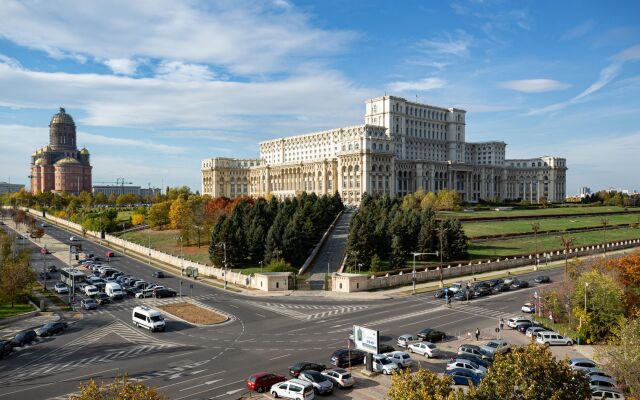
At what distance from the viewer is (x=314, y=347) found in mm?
38844

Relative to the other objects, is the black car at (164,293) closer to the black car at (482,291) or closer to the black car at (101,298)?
the black car at (101,298)

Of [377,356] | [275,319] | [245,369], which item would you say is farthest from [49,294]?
[377,356]

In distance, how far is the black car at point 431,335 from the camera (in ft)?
132

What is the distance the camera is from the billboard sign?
34438 mm

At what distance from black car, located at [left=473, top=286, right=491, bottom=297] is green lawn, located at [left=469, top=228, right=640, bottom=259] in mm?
21062

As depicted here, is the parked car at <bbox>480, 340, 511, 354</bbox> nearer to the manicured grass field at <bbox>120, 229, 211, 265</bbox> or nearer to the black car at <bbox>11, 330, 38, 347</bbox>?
the black car at <bbox>11, 330, 38, 347</bbox>

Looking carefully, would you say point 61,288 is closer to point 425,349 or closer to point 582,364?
point 425,349

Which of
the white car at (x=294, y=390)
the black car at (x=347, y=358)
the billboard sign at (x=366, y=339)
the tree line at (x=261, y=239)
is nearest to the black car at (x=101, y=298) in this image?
the tree line at (x=261, y=239)

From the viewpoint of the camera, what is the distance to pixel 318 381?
29.6 meters

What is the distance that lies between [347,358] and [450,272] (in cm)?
4048

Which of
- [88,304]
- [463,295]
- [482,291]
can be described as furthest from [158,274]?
[482,291]

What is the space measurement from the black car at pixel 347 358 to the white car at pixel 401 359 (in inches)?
76.5

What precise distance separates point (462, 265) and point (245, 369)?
48551mm

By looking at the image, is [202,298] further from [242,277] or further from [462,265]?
[462,265]
